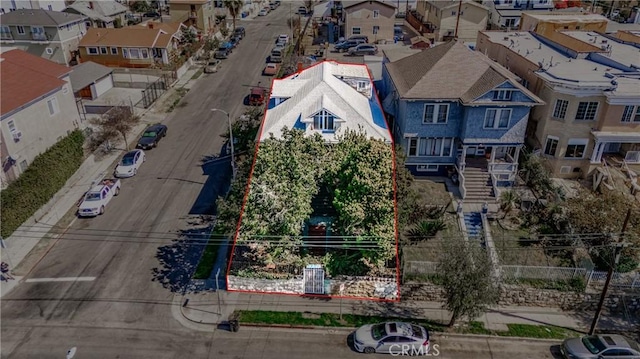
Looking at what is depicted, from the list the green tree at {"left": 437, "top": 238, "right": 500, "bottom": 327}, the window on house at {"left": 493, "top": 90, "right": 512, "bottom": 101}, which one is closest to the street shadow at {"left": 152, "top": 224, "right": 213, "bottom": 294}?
the green tree at {"left": 437, "top": 238, "right": 500, "bottom": 327}

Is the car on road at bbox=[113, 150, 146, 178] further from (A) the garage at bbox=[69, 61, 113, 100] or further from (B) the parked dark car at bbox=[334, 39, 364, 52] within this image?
(B) the parked dark car at bbox=[334, 39, 364, 52]

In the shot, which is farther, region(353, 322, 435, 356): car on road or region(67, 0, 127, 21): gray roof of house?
region(67, 0, 127, 21): gray roof of house

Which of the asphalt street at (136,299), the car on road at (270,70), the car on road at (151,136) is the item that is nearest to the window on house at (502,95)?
the asphalt street at (136,299)

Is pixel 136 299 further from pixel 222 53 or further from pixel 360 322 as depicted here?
pixel 222 53

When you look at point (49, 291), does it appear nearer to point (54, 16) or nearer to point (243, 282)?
point (243, 282)

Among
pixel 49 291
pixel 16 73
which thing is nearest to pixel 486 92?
pixel 49 291

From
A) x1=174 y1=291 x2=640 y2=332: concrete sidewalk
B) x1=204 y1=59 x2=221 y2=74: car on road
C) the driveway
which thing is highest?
x1=204 y1=59 x2=221 y2=74: car on road

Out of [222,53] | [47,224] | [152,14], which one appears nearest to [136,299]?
[47,224]
